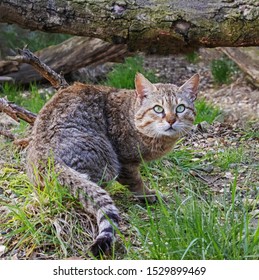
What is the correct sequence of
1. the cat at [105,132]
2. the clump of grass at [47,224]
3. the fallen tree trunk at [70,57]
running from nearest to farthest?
the clump of grass at [47,224]
the cat at [105,132]
the fallen tree trunk at [70,57]

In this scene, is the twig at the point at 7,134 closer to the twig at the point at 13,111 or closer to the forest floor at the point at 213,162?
the forest floor at the point at 213,162

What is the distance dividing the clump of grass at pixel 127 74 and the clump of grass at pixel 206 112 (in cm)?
95

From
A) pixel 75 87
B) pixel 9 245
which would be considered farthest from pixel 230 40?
pixel 9 245

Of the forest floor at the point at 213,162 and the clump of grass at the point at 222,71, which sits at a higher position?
the clump of grass at the point at 222,71

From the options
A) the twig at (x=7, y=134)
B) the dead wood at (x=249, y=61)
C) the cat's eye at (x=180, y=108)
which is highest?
the cat's eye at (x=180, y=108)

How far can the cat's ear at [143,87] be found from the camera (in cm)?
308

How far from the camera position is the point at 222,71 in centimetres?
608

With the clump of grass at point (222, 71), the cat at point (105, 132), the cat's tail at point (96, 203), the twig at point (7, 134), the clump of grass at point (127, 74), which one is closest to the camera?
the cat's tail at point (96, 203)

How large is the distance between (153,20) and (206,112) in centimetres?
164

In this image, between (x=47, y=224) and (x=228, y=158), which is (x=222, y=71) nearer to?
(x=228, y=158)

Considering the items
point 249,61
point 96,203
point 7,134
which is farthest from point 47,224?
point 249,61

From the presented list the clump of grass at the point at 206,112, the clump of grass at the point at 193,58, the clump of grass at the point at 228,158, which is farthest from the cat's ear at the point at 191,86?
the clump of grass at the point at 193,58

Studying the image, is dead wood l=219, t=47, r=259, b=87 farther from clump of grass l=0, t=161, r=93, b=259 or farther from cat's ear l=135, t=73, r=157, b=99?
clump of grass l=0, t=161, r=93, b=259

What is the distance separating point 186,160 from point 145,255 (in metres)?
1.49
